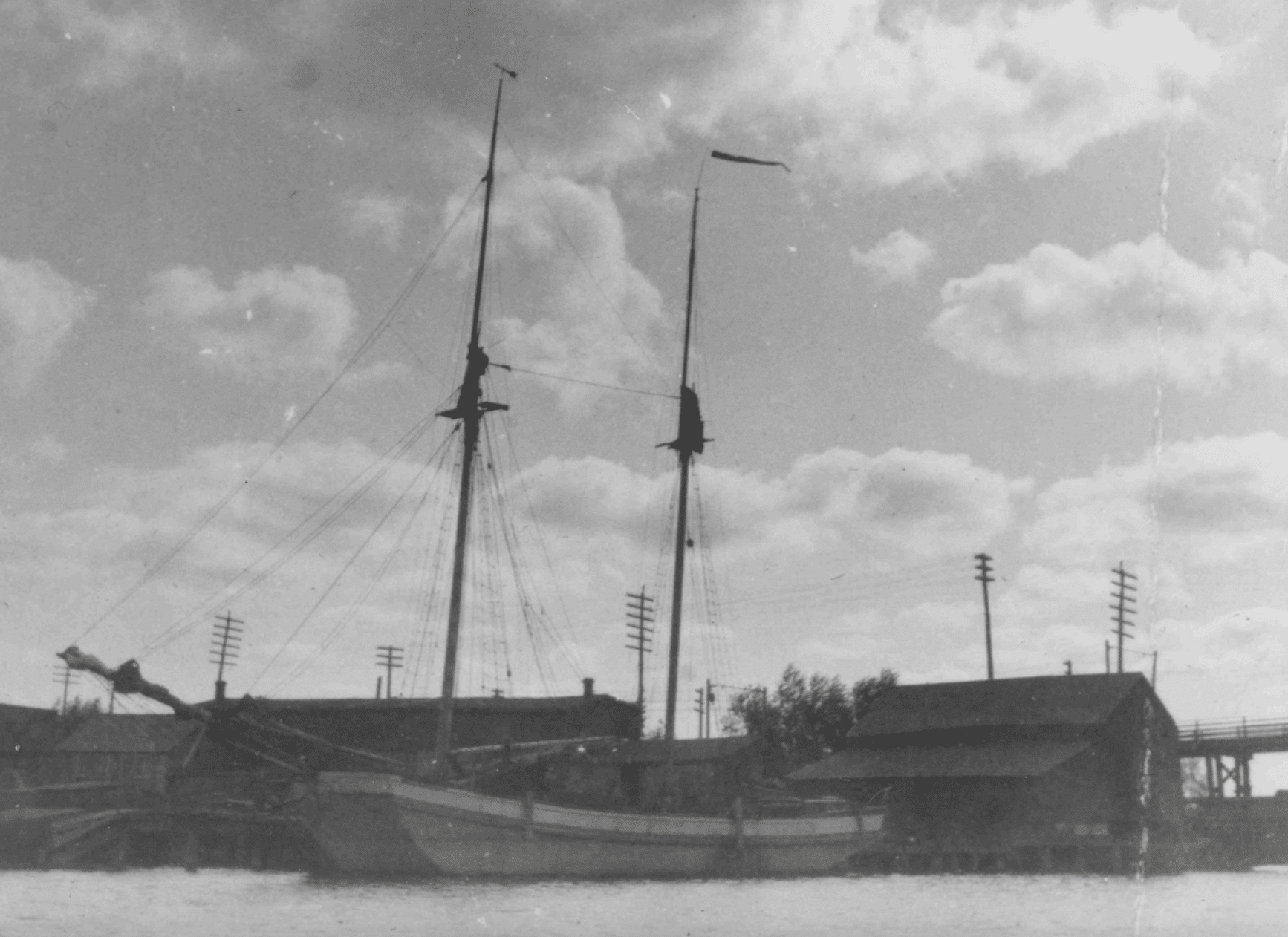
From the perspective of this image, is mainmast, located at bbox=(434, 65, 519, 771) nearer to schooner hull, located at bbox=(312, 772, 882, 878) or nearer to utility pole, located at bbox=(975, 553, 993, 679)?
schooner hull, located at bbox=(312, 772, 882, 878)

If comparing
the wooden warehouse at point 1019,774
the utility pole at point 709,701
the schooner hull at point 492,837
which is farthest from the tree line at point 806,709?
the schooner hull at point 492,837

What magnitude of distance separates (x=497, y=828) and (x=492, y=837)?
0.76ft

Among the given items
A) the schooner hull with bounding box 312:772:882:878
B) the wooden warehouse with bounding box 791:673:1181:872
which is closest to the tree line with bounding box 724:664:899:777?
the wooden warehouse with bounding box 791:673:1181:872

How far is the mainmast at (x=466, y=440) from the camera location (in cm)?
3484

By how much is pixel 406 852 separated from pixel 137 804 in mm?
12506

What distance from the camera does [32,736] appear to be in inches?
2564

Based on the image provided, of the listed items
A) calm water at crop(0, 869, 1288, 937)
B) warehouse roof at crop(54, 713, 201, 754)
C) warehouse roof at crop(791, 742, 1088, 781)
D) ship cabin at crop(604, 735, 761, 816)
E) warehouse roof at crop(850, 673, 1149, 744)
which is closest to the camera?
Answer: calm water at crop(0, 869, 1288, 937)

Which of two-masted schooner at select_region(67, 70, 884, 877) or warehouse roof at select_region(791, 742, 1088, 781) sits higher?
warehouse roof at select_region(791, 742, 1088, 781)

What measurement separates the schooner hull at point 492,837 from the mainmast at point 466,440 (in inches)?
118

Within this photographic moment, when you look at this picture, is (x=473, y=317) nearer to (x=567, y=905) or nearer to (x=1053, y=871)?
(x=567, y=905)

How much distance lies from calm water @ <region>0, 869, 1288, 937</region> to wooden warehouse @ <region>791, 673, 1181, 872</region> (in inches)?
413

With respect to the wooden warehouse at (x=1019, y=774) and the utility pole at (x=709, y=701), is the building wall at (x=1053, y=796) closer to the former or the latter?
the wooden warehouse at (x=1019, y=774)

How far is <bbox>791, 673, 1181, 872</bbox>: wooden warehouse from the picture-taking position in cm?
4709

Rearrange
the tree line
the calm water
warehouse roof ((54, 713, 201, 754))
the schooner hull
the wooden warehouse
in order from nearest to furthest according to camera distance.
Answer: the calm water → the schooner hull → the wooden warehouse → warehouse roof ((54, 713, 201, 754)) → the tree line
